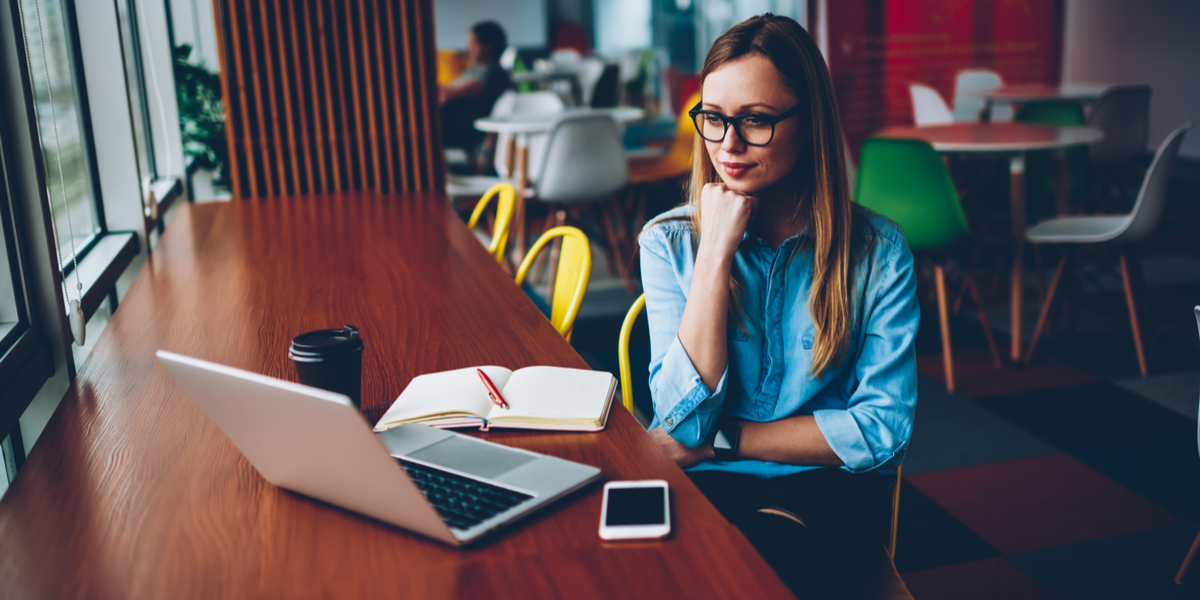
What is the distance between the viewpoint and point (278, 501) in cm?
98

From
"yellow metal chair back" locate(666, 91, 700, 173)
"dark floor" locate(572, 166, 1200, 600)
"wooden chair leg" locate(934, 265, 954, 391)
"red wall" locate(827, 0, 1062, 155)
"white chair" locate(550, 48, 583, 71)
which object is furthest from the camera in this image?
"white chair" locate(550, 48, 583, 71)

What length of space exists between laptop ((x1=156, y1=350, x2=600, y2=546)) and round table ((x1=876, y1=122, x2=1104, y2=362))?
2.86m

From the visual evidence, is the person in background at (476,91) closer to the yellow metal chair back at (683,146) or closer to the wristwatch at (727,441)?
the yellow metal chair back at (683,146)

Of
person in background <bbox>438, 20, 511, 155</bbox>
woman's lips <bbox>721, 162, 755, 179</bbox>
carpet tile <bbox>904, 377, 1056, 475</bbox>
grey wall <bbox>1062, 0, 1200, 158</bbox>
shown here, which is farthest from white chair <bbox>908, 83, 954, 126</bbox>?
woman's lips <bbox>721, 162, 755, 179</bbox>

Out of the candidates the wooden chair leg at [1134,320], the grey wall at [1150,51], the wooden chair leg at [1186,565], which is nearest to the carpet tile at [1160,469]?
the wooden chair leg at [1186,565]

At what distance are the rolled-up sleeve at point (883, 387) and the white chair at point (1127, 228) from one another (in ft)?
7.34

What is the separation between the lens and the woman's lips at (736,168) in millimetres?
1329

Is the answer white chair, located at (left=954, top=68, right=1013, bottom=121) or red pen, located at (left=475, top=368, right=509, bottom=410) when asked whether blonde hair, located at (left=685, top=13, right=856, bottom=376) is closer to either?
red pen, located at (left=475, top=368, right=509, bottom=410)

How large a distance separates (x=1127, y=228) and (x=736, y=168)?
101 inches

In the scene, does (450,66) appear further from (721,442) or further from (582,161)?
(721,442)

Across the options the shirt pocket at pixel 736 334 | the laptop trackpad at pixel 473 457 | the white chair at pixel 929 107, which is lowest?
the laptop trackpad at pixel 473 457

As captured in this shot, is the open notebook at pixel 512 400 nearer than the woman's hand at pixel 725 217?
Yes

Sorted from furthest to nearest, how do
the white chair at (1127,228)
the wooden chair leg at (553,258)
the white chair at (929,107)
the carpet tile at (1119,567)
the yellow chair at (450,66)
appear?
the yellow chair at (450,66), the white chair at (929,107), the wooden chair leg at (553,258), the white chair at (1127,228), the carpet tile at (1119,567)

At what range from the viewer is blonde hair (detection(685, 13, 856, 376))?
4.28 ft
